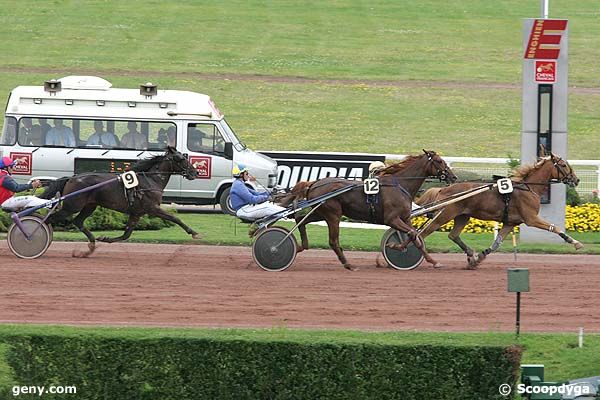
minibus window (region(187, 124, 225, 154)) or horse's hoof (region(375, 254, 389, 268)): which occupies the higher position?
minibus window (region(187, 124, 225, 154))

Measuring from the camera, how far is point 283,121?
123 ft

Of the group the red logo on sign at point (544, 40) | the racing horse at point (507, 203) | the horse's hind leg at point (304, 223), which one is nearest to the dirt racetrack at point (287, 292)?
the horse's hind leg at point (304, 223)

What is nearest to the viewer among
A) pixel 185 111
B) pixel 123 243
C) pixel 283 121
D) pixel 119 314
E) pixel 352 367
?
pixel 352 367

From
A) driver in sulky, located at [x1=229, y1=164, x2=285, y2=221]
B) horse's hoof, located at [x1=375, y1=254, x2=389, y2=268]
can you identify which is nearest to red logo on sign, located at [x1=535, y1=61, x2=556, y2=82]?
horse's hoof, located at [x1=375, y1=254, x2=389, y2=268]

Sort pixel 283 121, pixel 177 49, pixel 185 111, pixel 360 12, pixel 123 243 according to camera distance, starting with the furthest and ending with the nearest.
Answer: pixel 360 12 < pixel 177 49 < pixel 283 121 < pixel 185 111 < pixel 123 243

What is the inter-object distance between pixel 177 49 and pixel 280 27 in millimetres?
4377

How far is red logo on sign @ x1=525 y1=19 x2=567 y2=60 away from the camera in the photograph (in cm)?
2053

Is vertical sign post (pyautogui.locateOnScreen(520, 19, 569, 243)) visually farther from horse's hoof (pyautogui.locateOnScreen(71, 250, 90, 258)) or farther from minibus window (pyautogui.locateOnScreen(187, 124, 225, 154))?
horse's hoof (pyautogui.locateOnScreen(71, 250, 90, 258))

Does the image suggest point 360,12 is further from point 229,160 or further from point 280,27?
point 229,160

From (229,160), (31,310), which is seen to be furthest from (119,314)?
(229,160)

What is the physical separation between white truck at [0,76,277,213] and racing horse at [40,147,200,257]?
16.1 ft

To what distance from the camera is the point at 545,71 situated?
20688 millimetres
